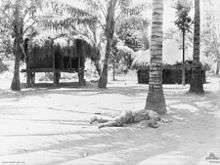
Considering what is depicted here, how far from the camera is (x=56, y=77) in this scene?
2917 cm

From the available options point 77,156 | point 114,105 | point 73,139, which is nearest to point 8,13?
point 114,105

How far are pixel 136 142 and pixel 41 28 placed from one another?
1936 cm

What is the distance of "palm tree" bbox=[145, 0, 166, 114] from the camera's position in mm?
13492

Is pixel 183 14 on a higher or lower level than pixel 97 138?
higher

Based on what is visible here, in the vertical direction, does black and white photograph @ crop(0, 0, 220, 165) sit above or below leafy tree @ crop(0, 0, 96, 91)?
below

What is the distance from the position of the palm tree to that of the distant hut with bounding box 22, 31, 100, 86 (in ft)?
45.7

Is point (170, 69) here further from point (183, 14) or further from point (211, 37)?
point (211, 37)

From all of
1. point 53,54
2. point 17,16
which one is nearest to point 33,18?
point 17,16

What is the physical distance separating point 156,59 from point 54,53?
51.2 feet

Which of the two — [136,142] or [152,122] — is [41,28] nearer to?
[152,122]

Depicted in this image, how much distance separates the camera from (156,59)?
1350 centimetres

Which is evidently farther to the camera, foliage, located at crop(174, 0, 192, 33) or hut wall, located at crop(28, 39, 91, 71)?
foliage, located at crop(174, 0, 192, 33)

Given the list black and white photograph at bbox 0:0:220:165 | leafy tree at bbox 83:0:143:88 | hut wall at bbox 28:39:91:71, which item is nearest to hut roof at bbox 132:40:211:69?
black and white photograph at bbox 0:0:220:165

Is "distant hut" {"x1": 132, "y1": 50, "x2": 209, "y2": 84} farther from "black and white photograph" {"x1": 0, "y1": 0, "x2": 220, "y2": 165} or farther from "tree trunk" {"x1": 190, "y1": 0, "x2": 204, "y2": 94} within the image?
"tree trunk" {"x1": 190, "y1": 0, "x2": 204, "y2": 94}
